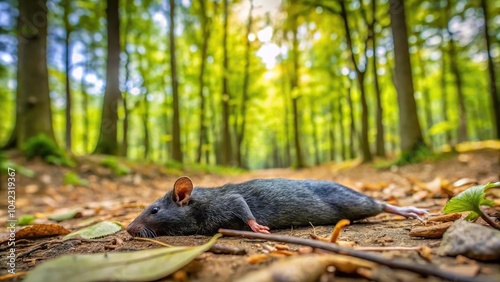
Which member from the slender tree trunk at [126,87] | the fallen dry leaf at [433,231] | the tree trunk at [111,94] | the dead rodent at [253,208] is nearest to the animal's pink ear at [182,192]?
the dead rodent at [253,208]

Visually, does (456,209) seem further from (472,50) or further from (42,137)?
(472,50)

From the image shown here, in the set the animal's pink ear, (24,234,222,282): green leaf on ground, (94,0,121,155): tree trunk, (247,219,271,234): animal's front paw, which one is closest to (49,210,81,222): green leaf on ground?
the animal's pink ear

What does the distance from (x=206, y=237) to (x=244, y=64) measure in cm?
2122

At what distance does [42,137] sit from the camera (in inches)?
314

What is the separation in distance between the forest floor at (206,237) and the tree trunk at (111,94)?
165cm

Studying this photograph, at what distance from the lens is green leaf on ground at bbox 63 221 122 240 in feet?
8.82

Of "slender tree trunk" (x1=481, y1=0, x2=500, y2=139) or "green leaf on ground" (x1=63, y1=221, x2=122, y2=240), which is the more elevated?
"slender tree trunk" (x1=481, y1=0, x2=500, y2=139)

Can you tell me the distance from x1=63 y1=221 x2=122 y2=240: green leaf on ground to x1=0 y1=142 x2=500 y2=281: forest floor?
0.06 meters

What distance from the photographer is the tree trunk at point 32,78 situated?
813cm

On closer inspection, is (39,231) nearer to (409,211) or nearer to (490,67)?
(409,211)

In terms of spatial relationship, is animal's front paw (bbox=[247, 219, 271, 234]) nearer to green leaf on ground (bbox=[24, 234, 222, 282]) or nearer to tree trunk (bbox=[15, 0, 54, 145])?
green leaf on ground (bbox=[24, 234, 222, 282])

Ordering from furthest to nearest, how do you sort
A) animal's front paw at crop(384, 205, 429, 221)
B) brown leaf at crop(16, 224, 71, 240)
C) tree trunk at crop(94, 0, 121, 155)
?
tree trunk at crop(94, 0, 121, 155), animal's front paw at crop(384, 205, 429, 221), brown leaf at crop(16, 224, 71, 240)

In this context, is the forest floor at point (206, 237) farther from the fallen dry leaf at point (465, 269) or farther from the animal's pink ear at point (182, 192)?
the animal's pink ear at point (182, 192)

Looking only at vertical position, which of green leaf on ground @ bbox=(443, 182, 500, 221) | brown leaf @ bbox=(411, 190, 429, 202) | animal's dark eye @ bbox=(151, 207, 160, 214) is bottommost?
brown leaf @ bbox=(411, 190, 429, 202)
